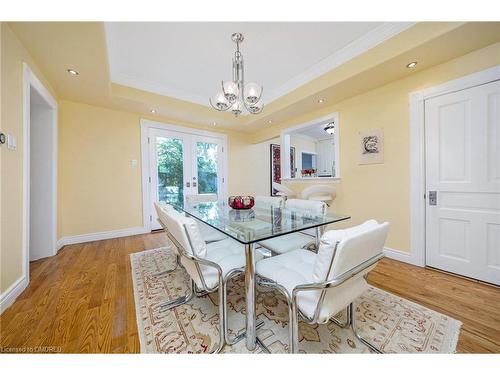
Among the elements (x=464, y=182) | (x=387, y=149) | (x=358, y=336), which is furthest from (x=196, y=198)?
(x=464, y=182)

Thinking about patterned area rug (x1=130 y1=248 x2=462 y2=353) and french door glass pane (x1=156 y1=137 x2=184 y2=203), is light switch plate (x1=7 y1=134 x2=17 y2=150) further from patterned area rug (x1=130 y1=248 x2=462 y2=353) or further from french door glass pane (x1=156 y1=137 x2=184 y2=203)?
french door glass pane (x1=156 y1=137 x2=184 y2=203)

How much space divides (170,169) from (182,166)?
0.26 meters

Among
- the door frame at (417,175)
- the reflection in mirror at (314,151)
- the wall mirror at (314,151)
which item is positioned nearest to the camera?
the door frame at (417,175)

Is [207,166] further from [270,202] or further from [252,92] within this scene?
[252,92]

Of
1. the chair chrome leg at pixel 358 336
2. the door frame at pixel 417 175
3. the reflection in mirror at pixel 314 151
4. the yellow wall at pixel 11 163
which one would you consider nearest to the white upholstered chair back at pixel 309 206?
the chair chrome leg at pixel 358 336

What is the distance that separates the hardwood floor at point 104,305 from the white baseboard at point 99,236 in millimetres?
610

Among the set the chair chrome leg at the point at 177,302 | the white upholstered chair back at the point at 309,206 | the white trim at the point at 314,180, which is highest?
the white trim at the point at 314,180

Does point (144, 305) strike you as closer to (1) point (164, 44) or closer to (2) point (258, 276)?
(2) point (258, 276)

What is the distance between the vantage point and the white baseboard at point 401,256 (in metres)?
2.30

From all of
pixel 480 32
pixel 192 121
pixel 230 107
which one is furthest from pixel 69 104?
pixel 480 32

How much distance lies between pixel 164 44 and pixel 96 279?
8.93ft

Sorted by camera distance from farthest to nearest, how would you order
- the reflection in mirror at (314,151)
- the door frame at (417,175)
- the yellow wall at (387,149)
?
1. the reflection in mirror at (314,151)
2. the door frame at (417,175)
3. the yellow wall at (387,149)

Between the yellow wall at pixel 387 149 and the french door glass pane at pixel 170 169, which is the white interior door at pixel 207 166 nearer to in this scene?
the french door glass pane at pixel 170 169

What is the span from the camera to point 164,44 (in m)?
2.28
